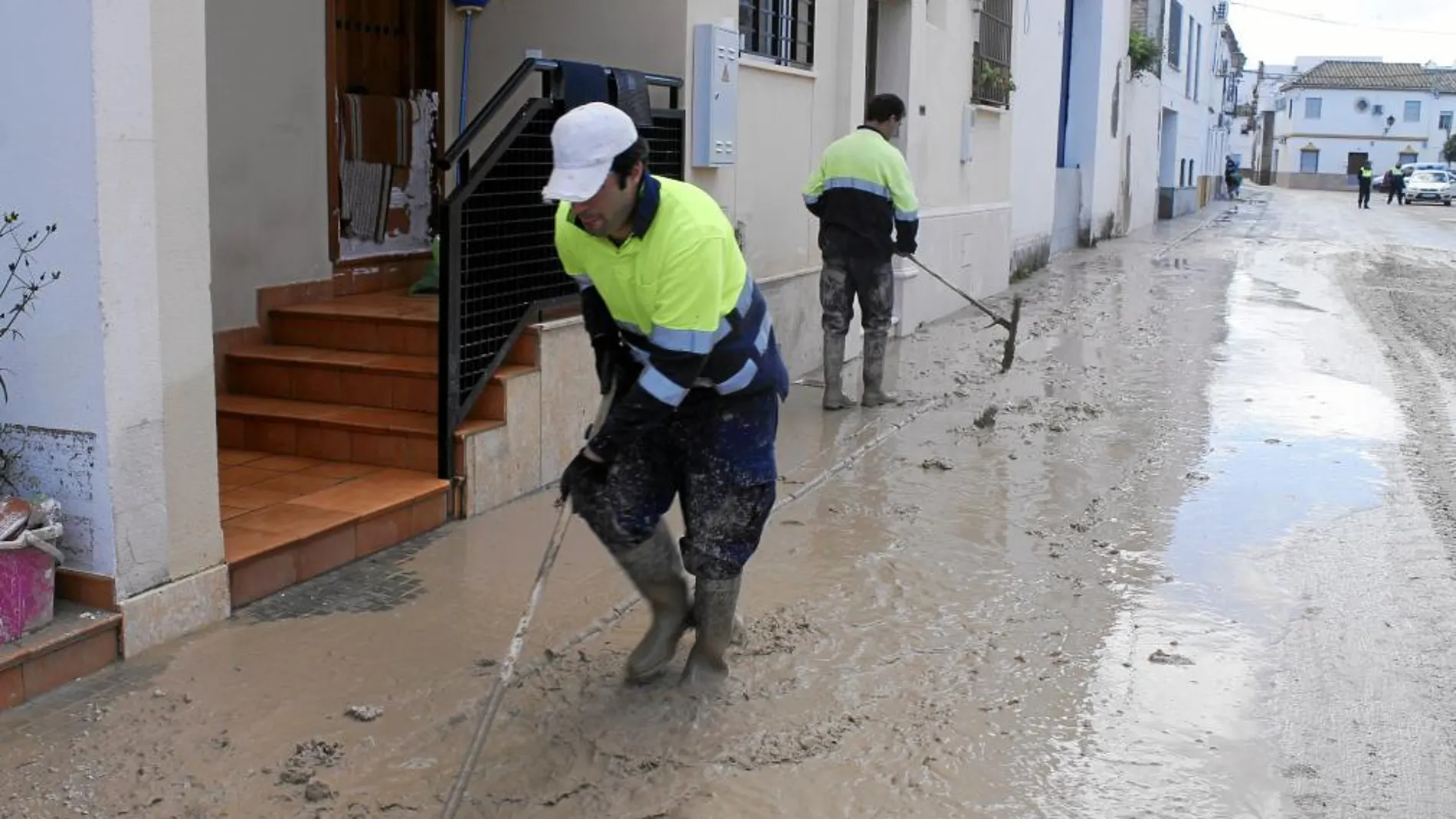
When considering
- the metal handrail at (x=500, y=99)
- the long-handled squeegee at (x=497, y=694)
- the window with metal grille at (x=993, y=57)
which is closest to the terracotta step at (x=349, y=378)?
the metal handrail at (x=500, y=99)

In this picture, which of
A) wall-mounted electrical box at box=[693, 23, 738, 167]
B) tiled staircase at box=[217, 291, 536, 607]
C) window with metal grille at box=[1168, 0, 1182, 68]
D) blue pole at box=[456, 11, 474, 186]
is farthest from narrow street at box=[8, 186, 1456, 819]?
window with metal grille at box=[1168, 0, 1182, 68]

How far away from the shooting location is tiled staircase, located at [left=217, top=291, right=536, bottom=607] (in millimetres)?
5188

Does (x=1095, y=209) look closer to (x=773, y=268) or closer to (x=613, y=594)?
(x=773, y=268)

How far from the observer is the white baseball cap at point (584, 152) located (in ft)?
11.8

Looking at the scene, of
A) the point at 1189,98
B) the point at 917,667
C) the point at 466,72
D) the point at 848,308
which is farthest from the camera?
the point at 1189,98

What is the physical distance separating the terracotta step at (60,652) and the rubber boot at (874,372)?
17.4ft

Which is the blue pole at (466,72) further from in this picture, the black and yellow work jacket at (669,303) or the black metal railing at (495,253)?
the black and yellow work jacket at (669,303)

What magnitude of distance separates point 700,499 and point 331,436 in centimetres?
257

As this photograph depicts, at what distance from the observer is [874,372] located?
8.84 m

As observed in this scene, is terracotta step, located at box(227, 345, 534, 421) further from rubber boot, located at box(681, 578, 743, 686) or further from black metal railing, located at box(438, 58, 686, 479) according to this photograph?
rubber boot, located at box(681, 578, 743, 686)

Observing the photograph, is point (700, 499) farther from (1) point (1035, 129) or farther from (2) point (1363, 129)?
(2) point (1363, 129)

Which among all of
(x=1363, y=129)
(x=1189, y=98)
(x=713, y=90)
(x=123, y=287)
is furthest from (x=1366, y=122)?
(x=123, y=287)

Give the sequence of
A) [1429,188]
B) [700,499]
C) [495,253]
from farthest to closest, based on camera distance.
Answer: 1. [1429,188]
2. [495,253]
3. [700,499]

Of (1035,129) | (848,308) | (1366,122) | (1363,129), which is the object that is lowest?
(848,308)
